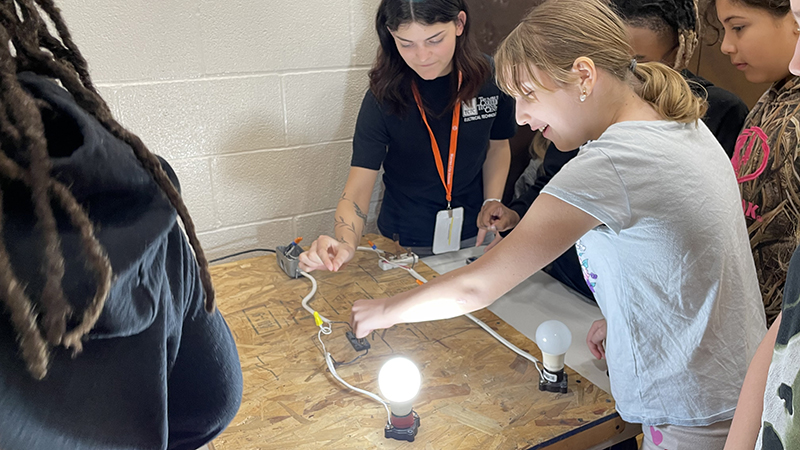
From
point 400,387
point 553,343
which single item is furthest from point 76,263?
point 553,343

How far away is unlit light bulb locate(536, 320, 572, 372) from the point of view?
1.14m

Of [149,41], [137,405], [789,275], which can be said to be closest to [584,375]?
[789,275]

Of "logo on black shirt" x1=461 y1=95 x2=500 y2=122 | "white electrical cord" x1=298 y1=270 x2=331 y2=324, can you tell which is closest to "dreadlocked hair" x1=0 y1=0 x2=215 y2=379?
"white electrical cord" x1=298 y1=270 x2=331 y2=324

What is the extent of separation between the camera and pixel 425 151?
1.96m

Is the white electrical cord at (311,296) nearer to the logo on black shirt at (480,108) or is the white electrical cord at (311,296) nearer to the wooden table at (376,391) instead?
the wooden table at (376,391)

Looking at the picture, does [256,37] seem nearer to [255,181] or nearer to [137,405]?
[255,181]

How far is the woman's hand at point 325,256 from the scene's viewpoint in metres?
1.62

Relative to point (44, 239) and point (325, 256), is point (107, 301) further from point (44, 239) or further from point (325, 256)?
point (325, 256)

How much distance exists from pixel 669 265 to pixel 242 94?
1.54 metres

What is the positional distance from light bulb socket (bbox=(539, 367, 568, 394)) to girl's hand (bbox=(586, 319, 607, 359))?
15cm

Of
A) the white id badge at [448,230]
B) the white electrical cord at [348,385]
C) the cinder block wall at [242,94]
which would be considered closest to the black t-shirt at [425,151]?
the white id badge at [448,230]

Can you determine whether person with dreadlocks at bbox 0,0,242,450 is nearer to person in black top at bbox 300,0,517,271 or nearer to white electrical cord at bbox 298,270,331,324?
white electrical cord at bbox 298,270,331,324

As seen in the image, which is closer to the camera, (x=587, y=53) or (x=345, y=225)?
(x=587, y=53)

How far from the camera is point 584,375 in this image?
1.24 meters
